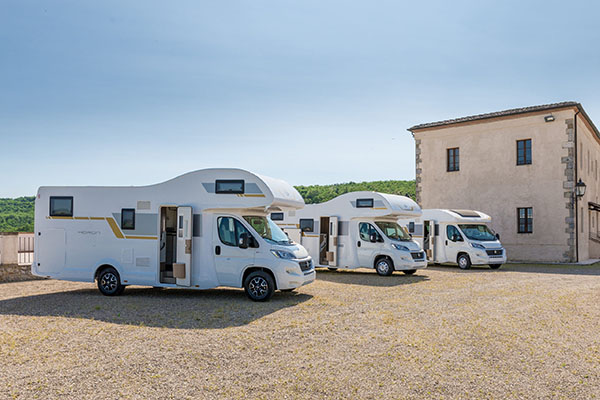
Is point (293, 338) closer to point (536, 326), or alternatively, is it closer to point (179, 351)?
point (179, 351)

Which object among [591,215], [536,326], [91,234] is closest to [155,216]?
[91,234]

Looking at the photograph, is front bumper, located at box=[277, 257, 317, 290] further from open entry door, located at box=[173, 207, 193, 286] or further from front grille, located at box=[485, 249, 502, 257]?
front grille, located at box=[485, 249, 502, 257]

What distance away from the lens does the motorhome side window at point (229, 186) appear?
10.7m

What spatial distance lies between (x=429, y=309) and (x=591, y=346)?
3.01m

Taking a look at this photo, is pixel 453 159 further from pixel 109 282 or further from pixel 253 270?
pixel 109 282

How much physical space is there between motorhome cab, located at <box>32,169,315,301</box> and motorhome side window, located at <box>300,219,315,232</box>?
4999 mm

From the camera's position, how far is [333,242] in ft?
52.5

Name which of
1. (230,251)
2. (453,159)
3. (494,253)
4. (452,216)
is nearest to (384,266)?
(452,216)

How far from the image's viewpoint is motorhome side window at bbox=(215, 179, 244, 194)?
35.2 ft

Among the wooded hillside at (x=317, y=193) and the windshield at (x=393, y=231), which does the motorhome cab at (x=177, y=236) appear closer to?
the windshield at (x=393, y=231)

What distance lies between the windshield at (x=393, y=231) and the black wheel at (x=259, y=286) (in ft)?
19.4

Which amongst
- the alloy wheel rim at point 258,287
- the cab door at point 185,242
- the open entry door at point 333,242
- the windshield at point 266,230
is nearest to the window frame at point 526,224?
the open entry door at point 333,242

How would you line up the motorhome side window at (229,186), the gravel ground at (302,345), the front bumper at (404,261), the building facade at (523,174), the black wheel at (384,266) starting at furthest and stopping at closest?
the building facade at (523,174) < the black wheel at (384,266) < the front bumper at (404,261) < the motorhome side window at (229,186) < the gravel ground at (302,345)

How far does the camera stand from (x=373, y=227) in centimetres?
1547
